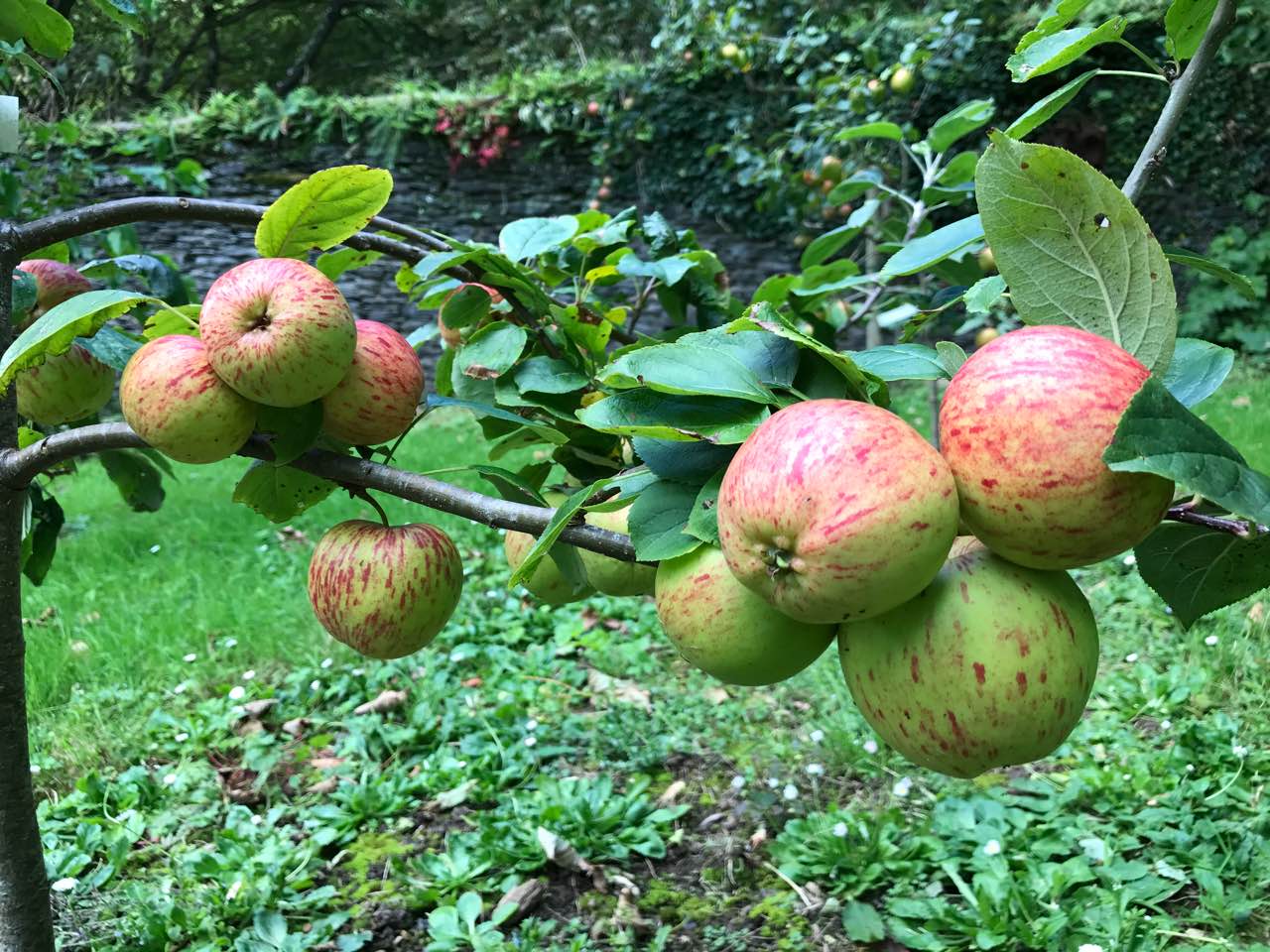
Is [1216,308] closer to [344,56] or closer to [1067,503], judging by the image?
[1067,503]

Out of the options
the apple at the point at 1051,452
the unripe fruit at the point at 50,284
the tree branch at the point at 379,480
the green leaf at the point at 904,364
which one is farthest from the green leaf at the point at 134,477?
the apple at the point at 1051,452

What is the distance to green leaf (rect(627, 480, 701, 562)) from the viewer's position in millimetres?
565

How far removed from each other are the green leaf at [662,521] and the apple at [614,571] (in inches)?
7.9

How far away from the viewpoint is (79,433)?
2.68 feet

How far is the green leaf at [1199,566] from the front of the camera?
544 mm

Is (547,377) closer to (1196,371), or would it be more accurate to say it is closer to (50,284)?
(1196,371)

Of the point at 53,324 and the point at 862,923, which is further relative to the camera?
the point at 862,923

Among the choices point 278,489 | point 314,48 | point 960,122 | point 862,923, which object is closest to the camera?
point 278,489

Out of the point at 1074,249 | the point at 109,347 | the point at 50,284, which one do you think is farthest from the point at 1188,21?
the point at 50,284

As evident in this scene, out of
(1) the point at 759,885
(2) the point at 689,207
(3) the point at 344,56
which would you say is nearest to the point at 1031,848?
(1) the point at 759,885

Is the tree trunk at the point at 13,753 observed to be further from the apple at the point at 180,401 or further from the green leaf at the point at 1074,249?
the green leaf at the point at 1074,249

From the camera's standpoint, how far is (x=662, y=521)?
582 millimetres

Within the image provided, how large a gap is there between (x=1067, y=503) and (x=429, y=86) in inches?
325

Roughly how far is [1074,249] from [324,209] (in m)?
0.54
